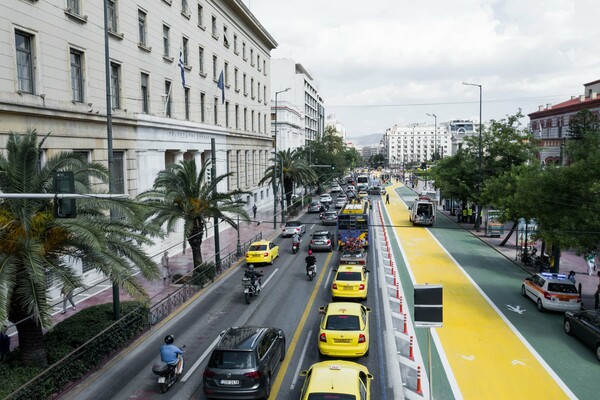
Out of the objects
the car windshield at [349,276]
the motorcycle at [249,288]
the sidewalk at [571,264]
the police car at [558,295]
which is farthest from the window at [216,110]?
the police car at [558,295]

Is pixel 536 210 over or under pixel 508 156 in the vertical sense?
under

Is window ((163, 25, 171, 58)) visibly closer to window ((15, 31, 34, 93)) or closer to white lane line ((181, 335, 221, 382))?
window ((15, 31, 34, 93))

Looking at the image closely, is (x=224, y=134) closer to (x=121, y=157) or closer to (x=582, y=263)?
(x=121, y=157)

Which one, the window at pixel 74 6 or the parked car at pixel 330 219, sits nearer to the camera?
the window at pixel 74 6

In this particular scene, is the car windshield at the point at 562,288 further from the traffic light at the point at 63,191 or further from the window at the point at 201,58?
the window at the point at 201,58

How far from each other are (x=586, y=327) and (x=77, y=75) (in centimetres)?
2641

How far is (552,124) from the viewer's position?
74.8 metres

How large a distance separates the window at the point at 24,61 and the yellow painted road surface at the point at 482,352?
829 inches

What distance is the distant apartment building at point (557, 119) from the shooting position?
59.6 m

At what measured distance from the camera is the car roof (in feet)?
44.6

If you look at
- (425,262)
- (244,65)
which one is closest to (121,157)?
(425,262)

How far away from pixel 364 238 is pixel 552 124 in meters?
53.7

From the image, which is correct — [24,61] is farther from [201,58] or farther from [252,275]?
[201,58]

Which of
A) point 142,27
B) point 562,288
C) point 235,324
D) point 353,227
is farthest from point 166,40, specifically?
point 562,288
